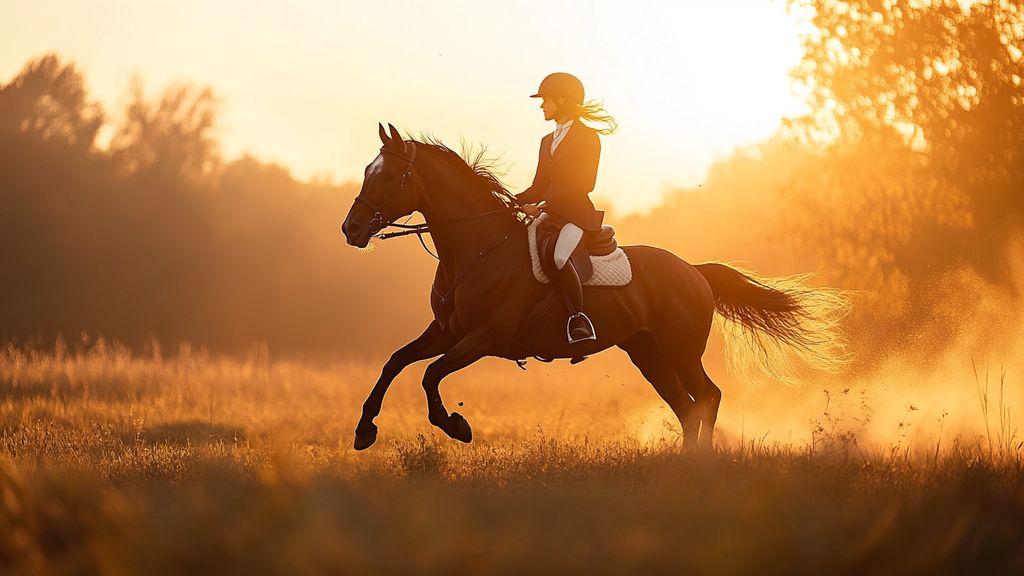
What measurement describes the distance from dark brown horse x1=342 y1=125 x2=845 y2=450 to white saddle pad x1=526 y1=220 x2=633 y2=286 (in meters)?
0.06

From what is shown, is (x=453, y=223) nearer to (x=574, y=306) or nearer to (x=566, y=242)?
(x=566, y=242)

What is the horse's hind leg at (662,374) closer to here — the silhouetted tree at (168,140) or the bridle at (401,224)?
the bridle at (401,224)

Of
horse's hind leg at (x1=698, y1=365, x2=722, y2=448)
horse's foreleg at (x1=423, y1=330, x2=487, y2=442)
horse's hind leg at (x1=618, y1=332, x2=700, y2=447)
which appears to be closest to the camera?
horse's foreleg at (x1=423, y1=330, x2=487, y2=442)

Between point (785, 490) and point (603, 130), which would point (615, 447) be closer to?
point (603, 130)

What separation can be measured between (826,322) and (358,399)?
7.78 meters

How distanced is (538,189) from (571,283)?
0.95 m

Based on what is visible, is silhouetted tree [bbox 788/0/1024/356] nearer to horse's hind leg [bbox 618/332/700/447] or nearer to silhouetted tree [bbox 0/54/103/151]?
horse's hind leg [bbox 618/332/700/447]

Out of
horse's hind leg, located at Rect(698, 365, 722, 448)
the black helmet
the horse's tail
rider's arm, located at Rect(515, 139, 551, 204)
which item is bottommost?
horse's hind leg, located at Rect(698, 365, 722, 448)

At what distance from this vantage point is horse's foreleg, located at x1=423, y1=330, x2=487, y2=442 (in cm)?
946

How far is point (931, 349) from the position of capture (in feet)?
56.7

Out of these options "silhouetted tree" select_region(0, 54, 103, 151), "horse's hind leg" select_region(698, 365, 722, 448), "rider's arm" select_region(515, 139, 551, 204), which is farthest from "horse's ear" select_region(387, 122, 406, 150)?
"silhouetted tree" select_region(0, 54, 103, 151)

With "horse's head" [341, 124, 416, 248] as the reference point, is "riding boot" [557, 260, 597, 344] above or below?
below

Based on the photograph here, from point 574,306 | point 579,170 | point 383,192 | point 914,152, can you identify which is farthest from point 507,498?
point 914,152

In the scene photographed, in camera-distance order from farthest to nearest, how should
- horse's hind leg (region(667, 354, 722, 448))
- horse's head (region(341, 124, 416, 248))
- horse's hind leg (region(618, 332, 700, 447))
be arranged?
horse's hind leg (region(618, 332, 700, 447)), horse's hind leg (region(667, 354, 722, 448)), horse's head (region(341, 124, 416, 248))
